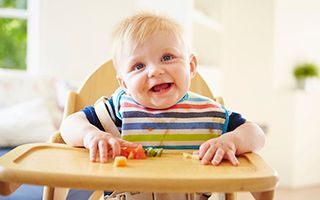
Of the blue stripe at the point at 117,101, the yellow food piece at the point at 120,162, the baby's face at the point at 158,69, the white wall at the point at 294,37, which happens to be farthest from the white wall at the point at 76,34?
the yellow food piece at the point at 120,162

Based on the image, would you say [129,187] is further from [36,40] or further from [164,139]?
[36,40]

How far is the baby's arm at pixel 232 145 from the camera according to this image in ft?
3.15

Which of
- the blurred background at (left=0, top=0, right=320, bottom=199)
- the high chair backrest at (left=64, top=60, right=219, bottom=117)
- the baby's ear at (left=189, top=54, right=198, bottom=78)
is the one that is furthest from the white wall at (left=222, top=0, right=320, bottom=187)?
the baby's ear at (left=189, top=54, right=198, bottom=78)

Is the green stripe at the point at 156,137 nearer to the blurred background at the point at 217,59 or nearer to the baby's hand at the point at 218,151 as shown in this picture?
the baby's hand at the point at 218,151

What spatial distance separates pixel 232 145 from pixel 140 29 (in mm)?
324

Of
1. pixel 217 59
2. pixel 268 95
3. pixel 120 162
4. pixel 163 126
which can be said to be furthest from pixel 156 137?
pixel 268 95

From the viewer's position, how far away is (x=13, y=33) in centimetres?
321

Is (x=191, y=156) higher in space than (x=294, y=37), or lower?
lower

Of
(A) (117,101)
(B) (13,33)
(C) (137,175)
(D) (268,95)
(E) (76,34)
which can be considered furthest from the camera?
(D) (268,95)

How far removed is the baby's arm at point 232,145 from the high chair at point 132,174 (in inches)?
0.8

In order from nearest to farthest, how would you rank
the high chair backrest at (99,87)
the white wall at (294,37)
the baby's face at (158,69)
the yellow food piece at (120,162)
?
the yellow food piece at (120,162), the baby's face at (158,69), the high chair backrest at (99,87), the white wall at (294,37)

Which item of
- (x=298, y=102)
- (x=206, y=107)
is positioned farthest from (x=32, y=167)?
(x=298, y=102)

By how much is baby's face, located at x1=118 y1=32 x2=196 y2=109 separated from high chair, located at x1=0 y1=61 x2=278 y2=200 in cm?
14

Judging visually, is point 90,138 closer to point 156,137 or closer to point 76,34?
point 156,137
